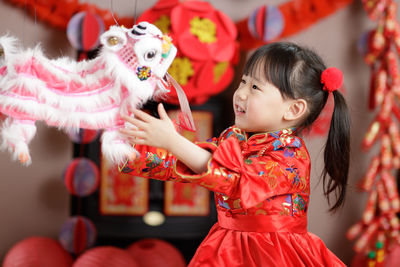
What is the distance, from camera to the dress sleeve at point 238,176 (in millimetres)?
723

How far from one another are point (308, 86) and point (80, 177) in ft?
3.32

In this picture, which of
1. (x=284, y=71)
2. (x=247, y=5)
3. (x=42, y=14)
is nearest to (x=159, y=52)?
(x=284, y=71)

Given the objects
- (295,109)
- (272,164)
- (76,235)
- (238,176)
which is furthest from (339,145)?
(76,235)

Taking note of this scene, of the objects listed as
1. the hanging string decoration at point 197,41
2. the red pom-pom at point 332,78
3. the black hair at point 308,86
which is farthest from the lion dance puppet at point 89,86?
the hanging string decoration at point 197,41

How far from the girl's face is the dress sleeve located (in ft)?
0.36

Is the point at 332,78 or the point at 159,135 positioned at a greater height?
the point at 332,78

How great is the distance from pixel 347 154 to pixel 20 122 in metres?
0.75

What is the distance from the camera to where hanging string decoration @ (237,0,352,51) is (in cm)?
170

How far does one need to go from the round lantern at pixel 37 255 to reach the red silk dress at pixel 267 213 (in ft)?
2.86

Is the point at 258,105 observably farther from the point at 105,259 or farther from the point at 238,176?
the point at 105,259

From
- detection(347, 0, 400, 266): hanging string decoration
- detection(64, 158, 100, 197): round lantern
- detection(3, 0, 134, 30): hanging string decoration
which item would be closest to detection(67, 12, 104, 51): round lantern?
detection(3, 0, 134, 30): hanging string decoration

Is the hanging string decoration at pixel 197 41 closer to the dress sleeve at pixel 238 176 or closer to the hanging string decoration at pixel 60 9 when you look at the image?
the hanging string decoration at pixel 60 9

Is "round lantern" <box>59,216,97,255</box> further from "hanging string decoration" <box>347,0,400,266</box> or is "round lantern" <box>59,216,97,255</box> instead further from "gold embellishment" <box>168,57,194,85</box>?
"hanging string decoration" <box>347,0,400,266</box>

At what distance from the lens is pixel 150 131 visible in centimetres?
69
